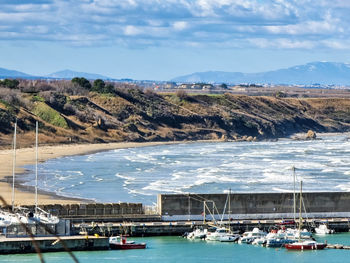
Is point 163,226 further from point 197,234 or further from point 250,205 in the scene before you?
point 250,205

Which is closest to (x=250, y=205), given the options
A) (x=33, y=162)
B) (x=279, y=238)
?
(x=279, y=238)

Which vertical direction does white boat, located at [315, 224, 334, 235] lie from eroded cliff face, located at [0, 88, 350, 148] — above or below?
below

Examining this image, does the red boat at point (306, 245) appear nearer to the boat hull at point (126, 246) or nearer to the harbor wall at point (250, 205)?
the harbor wall at point (250, 205)

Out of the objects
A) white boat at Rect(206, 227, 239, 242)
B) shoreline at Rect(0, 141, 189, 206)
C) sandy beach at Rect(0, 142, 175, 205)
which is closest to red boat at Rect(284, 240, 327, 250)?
white boat at Rect(206, 227, 239, 242)

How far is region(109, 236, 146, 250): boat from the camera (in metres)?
41.4

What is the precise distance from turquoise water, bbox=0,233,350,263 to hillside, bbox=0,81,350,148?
66.7m

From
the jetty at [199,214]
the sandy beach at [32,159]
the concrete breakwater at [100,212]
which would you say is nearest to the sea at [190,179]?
the jetty at [199,214]

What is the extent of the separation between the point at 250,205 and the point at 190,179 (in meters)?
25.2

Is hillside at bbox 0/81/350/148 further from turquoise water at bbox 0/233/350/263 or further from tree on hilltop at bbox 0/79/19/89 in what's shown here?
turquoise water at bbox 0/233/350/263

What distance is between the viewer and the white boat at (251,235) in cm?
4388

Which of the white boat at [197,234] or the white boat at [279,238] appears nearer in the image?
the white boat at [279,238]

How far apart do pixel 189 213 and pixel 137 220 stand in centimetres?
277

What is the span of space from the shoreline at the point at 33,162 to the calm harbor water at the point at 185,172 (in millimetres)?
1587

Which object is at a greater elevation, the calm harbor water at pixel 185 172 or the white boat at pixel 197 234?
the calm harbor water at pixel 185 172
